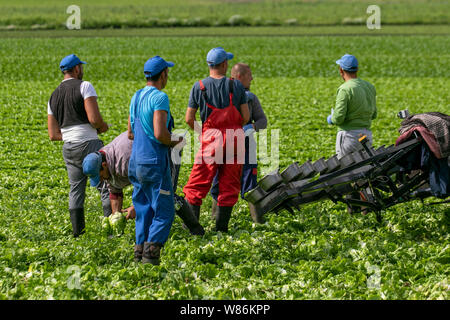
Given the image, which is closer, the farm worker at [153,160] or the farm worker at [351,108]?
the farm worker at [153,160]

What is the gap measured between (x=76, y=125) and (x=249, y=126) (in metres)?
2.46

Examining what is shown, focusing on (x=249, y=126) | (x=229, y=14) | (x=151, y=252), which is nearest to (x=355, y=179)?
(x=151, y=252)

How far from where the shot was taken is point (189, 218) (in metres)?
7.43

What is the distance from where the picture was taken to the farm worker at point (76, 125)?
25.1 feet

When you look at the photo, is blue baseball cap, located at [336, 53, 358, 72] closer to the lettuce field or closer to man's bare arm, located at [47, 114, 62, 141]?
the lettuce field

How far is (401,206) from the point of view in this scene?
8883 mm

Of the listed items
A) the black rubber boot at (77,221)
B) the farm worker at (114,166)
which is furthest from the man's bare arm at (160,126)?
the black rubber boot at (77,221)

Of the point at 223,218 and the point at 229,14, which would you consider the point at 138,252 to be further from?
the point at 229,14

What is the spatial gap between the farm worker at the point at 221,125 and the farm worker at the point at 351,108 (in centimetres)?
149

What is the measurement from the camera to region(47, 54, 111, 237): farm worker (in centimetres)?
766

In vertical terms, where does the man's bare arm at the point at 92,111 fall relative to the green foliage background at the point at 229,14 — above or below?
below

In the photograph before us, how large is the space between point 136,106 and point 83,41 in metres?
39.0

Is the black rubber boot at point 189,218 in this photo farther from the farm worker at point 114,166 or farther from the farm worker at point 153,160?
the farm worker at point 153,160
